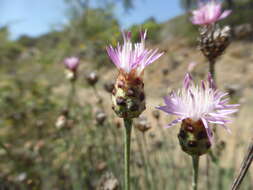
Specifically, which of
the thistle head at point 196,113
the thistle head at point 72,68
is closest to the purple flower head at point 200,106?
the thistle head at point 196,113

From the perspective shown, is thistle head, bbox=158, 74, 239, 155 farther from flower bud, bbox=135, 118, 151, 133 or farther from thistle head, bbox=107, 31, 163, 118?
flower bud, bbox=135, 118, 151, 133

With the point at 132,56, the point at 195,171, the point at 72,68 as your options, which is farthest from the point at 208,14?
the point at 72,68

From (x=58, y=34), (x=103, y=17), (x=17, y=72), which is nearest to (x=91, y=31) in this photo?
(x=103, y=17)

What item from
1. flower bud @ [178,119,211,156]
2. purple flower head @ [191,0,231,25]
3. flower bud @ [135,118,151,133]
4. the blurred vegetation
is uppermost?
purple flower head @ [191,0,231,25]

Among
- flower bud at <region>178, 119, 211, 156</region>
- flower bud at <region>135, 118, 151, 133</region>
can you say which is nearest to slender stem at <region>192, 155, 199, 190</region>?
flower bud at <region>178, 119, 211, 156</region>

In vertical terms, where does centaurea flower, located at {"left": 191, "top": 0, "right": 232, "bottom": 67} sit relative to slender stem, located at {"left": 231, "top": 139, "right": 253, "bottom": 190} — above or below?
above

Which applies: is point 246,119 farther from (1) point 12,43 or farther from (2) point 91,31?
(2) point 91,31
